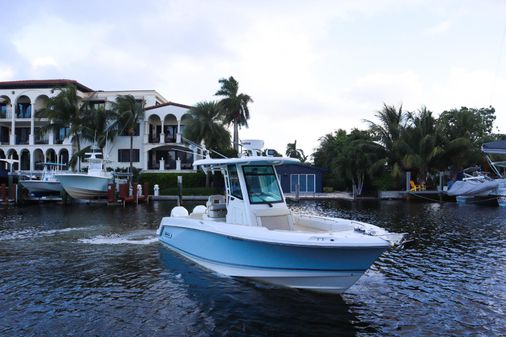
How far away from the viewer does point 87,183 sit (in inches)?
1480

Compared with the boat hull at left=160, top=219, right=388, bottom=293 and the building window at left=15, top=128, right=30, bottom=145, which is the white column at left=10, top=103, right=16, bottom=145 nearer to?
the building window at left=15, top=128, right=30, bottom=145

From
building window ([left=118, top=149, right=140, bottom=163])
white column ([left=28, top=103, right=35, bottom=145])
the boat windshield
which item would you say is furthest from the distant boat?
the boat windshield

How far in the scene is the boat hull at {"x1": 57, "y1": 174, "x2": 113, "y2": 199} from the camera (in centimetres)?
3706

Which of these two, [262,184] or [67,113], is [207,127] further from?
[262,184]

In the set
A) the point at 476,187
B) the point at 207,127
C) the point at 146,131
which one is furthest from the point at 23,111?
the point at 476,187

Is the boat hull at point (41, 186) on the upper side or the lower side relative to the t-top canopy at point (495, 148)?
lower

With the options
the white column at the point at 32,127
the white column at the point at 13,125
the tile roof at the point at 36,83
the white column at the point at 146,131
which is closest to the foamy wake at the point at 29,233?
the white column at the point at 146,131

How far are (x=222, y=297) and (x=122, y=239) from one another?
8879 millimetres

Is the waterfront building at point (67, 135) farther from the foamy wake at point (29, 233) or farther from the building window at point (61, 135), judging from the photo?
the foamy wake at point (29, 233)

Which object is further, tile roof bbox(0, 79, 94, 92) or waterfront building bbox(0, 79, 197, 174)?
tile roof bbox(0, 79, 94, 92)

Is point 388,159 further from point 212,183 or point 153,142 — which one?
point 153,142

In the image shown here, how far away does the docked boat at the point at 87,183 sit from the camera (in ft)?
122

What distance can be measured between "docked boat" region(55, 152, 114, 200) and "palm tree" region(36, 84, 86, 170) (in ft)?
32.9

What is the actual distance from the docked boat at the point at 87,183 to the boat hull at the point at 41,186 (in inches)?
64.4
